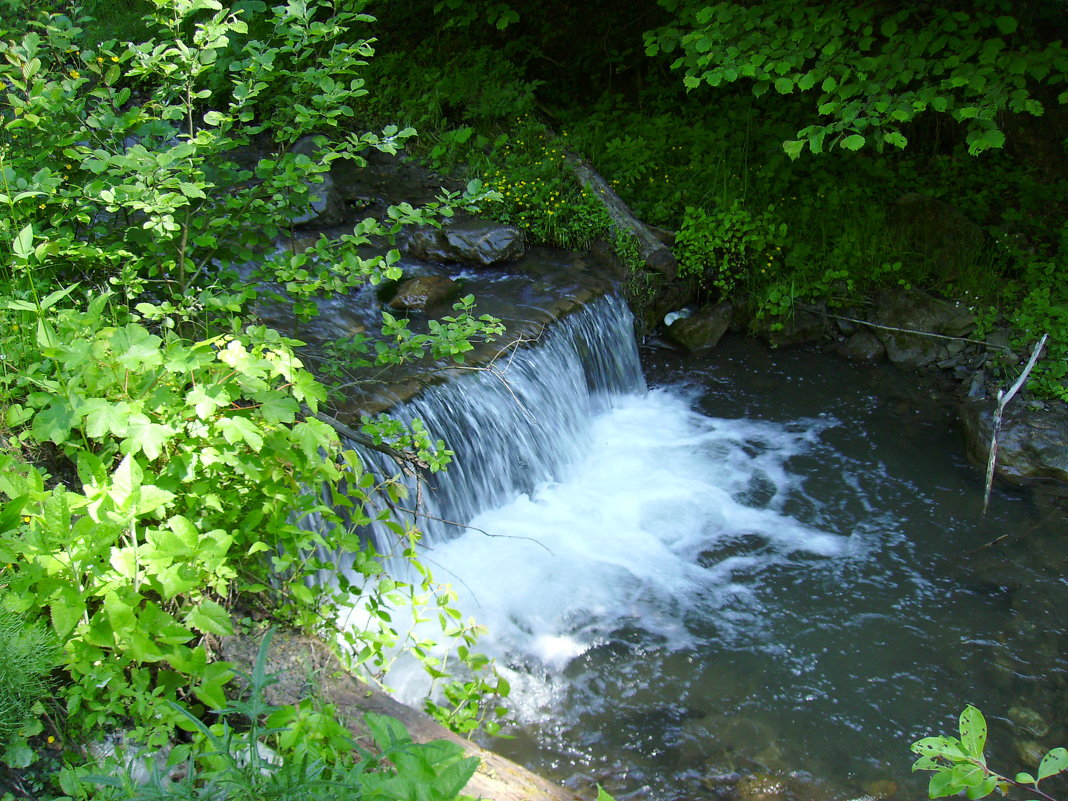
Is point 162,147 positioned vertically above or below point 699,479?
above

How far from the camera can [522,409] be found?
5488 millimetres

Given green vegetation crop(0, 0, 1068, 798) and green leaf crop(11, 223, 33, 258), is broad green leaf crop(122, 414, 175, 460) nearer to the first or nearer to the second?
green vegetation crop(0, 0, 1068, 798)

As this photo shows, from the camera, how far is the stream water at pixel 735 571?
142 inches

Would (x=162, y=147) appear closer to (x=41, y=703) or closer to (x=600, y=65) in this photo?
(x=41, y=703)

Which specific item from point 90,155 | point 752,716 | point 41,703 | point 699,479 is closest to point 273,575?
point 41,703

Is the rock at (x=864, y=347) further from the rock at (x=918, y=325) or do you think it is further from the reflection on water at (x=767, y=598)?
the reflection on water at (x=767, y=598)

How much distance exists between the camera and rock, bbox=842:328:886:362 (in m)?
6.94

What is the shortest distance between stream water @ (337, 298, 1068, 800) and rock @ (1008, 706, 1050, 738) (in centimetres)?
1

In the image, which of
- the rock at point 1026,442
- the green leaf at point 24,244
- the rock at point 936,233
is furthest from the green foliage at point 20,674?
the rock at point 936,233

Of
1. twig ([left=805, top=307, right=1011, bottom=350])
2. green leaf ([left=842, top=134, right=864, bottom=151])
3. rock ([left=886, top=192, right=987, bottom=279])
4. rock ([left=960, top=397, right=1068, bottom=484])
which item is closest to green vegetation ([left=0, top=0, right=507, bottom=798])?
green leaf ([left=842, top=134, right=864, bottom=151])

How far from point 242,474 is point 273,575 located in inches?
31.8

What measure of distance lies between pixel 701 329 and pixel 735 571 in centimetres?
307

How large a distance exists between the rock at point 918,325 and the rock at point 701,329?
1.35 metres

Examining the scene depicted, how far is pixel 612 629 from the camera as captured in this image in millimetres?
4223
